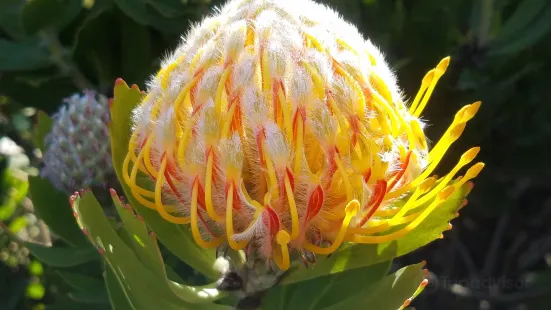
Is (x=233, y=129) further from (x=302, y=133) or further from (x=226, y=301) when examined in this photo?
(x=226, y=301)

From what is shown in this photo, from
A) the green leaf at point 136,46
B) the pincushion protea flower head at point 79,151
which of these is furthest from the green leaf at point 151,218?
the green leaf at point 136,46

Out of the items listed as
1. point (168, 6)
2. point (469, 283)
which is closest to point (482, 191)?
point (469, 283)

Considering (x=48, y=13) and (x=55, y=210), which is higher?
(x=48, y=13)

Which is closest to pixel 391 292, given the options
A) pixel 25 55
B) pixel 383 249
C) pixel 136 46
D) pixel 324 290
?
pixel 383 249

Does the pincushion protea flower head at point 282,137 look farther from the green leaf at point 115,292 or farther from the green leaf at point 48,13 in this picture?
the green leaf at point 48,13

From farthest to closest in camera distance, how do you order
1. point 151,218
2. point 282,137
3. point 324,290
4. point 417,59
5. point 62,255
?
point 417,59
point 62,255
point 324,290
point 151,218
point 282,137

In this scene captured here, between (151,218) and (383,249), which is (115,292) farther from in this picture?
(383,249)

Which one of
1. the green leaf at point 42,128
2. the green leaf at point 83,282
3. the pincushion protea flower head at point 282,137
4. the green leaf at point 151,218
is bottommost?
the green leaf at point 83,282
